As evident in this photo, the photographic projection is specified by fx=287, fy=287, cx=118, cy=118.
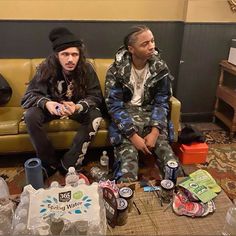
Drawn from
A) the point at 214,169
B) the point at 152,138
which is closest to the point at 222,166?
the point at 214,169

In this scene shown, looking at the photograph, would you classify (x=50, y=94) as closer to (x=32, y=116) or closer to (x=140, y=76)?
(x=32, y=116)

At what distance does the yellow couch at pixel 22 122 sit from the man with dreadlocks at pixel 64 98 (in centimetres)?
10

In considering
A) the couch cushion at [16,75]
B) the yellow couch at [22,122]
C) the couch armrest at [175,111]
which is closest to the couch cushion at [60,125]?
the yellow couch at [22,122]

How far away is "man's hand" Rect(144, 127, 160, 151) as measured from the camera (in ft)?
6.44

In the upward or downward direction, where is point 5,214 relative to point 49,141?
upward

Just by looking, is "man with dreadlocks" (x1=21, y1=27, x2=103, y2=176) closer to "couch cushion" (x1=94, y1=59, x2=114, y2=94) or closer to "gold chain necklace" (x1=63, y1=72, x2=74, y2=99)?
"gold chain necklace" (x1=63, y1=72, x2=74, y2=99)

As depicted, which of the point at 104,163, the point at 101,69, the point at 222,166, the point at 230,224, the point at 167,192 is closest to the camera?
the point at 230,224

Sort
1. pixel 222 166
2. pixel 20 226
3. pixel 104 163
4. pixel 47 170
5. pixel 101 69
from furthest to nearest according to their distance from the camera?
pixel 101 69 → pixel 222 166 → pixel 104 163 → pixel 47 170 → pixel 20 226

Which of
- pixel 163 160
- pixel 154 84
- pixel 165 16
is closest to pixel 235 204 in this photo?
pixel 163 160

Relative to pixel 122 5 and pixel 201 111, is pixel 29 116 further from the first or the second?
pixel 201 111

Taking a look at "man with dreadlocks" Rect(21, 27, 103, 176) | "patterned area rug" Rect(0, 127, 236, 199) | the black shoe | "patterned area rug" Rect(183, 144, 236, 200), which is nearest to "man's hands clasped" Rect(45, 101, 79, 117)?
"man with dreadlocks" Rect(21, 27, 103, 176)

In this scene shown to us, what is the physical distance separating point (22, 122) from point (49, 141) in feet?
0.88

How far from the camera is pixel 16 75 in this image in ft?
7.94

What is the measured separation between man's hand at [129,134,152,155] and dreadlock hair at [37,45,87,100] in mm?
518
